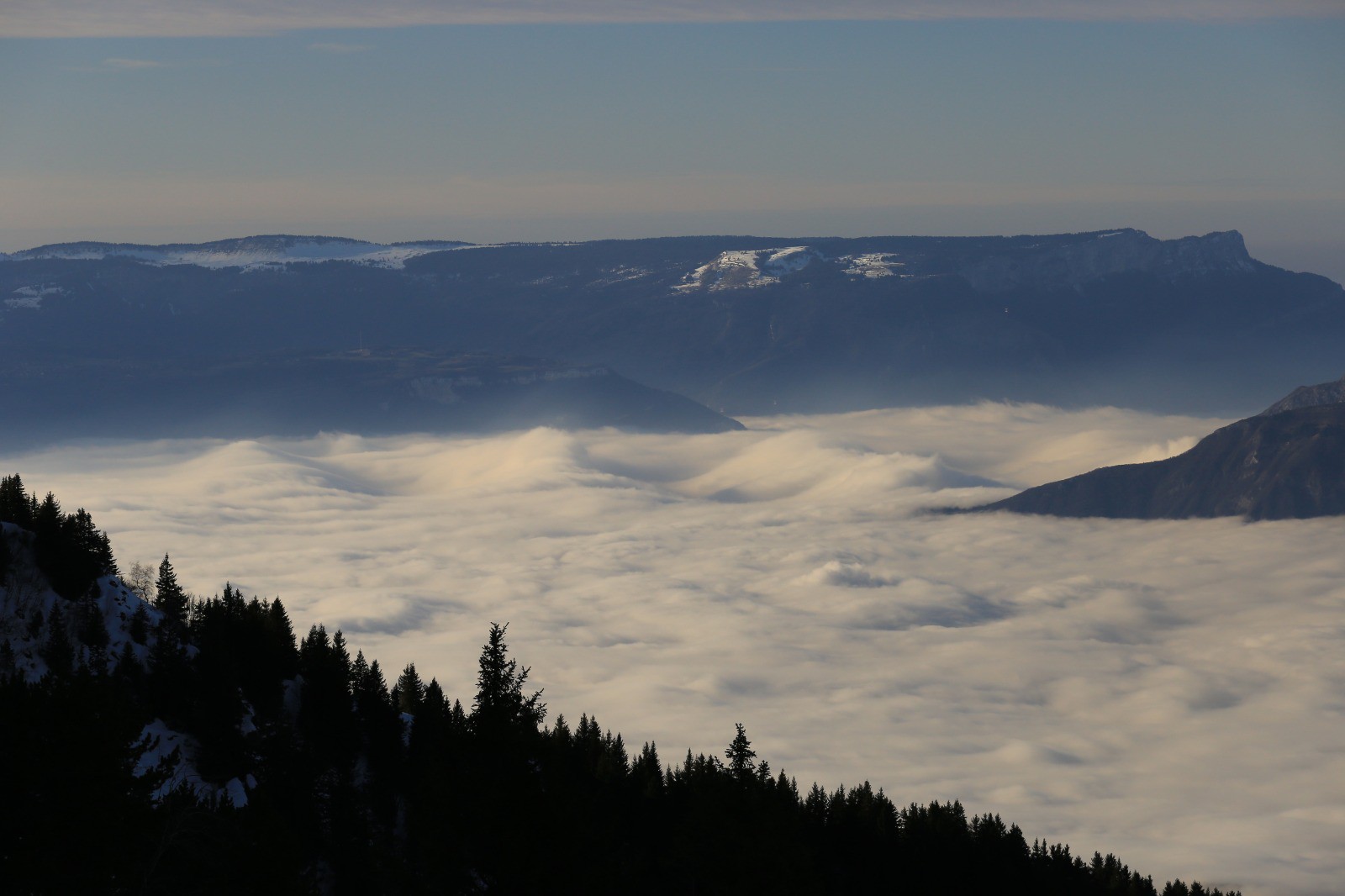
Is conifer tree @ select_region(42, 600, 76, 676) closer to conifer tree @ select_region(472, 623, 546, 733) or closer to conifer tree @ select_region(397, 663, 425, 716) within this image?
conifer tree @ select_region(397, 663, 425, 716)

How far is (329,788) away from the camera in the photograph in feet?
356

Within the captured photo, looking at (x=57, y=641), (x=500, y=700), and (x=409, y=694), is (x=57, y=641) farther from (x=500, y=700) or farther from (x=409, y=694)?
(x=500, y=700)

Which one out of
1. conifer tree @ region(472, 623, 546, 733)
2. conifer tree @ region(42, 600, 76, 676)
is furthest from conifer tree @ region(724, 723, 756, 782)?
conifer tree @ region(42, 600, 76, 676)

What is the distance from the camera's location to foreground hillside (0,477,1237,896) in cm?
4353

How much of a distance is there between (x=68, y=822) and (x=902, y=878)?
112799 mm

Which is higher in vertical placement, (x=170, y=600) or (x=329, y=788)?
(x=170, y=600)

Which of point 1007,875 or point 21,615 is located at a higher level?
point 21,615

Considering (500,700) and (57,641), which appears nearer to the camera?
(500,700)

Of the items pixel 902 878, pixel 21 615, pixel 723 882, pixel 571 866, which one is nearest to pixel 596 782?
pixel 902 878

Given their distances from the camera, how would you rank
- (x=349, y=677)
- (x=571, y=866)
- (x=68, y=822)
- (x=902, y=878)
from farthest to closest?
(x=902, y=878)
(x=349, y=677)
(x=571, y=866)
(x=68, y=822)

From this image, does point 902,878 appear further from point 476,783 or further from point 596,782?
point 476,783

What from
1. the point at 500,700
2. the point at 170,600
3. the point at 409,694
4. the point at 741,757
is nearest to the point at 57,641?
the point at 170,600

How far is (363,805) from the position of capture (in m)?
110

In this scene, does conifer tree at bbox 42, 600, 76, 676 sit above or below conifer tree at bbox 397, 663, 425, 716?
above
